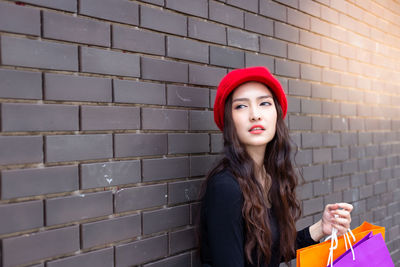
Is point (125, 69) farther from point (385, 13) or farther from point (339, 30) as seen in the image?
point (385, 13)

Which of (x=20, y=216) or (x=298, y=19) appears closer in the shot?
(x=20, y=216)

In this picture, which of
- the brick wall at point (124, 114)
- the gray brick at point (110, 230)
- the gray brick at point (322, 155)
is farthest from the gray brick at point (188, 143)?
the gray brick at point (322, 155)

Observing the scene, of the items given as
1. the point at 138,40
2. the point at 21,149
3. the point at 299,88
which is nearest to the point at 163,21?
the point at 138,40

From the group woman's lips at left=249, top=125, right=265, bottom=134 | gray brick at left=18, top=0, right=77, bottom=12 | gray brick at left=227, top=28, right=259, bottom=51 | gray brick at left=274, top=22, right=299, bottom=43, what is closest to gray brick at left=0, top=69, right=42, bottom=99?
gray brick at left=18, top=0, right=77, bottom=12

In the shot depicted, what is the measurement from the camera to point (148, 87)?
1.81m

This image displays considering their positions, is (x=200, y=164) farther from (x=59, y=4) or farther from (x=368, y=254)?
(x=59, y=4)

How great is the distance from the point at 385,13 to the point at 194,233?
3227mm

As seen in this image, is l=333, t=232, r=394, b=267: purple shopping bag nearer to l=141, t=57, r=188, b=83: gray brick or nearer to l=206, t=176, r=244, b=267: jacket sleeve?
l=206, t=176, r=244, b=267: jacket sleeve

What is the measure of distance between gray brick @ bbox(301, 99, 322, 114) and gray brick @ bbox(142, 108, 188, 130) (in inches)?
48.9

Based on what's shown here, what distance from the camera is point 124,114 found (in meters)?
1.71

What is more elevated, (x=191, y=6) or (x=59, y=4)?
(x=191, y=6)

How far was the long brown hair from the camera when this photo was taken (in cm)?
169

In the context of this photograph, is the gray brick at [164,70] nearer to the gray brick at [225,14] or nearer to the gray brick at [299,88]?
the gray brick at [225,14]

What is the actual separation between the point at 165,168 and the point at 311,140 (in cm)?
150
